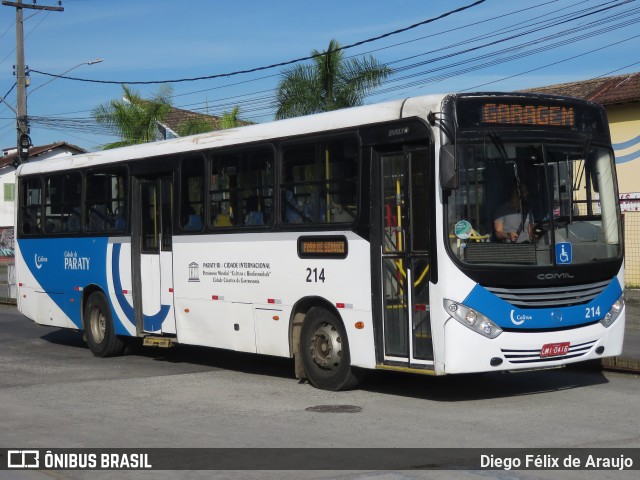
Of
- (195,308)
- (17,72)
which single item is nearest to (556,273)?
(195,308)

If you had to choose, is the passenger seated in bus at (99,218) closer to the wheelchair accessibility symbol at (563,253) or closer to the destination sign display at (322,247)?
the destination sign display at (322,247)

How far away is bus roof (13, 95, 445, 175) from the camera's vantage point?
11781 millimetres

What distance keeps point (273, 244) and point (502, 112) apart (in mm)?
3575

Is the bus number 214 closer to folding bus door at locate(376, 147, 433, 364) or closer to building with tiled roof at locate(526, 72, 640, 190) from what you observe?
folding bus door at locate(376, 147, 433, 364)

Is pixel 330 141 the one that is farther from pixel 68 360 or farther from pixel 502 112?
pixel 68 360

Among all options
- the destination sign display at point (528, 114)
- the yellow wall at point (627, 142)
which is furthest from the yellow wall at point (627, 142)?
the destination sign display at point (528, 114)

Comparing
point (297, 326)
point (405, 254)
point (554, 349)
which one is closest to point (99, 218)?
point (297, 326)

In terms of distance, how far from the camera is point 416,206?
11625 mm

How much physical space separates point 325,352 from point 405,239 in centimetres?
200

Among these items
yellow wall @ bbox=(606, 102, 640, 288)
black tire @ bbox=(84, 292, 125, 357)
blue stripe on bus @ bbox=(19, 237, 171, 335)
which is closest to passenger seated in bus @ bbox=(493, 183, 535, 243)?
blue stripe on bus @ bbox=(19, 237, 171, 335)

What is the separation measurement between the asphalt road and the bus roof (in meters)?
3.16

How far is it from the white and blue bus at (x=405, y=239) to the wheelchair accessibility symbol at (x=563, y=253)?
0.03 meters

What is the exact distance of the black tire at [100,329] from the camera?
17281 millimetres

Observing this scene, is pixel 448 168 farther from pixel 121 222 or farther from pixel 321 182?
pixel 121 222
